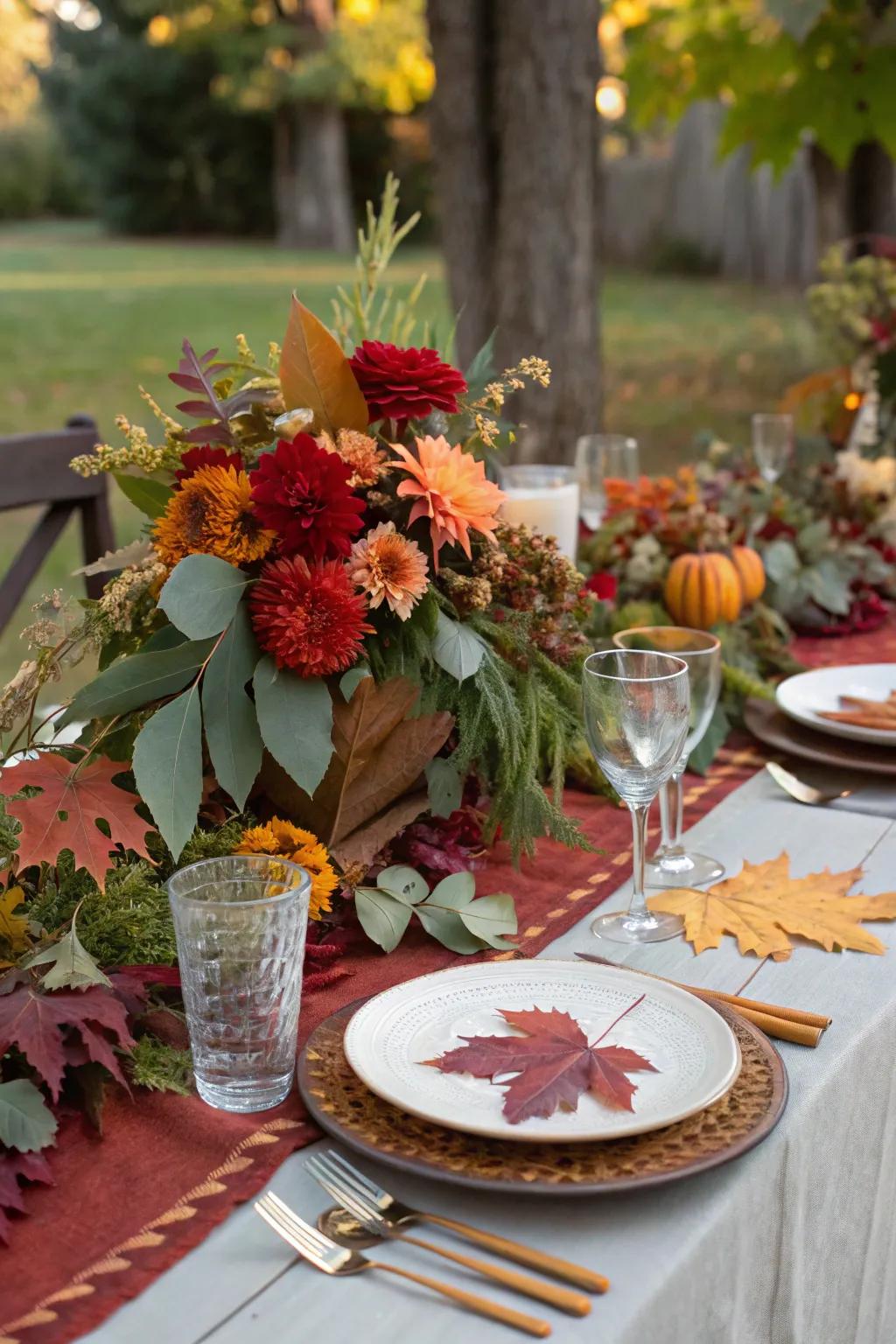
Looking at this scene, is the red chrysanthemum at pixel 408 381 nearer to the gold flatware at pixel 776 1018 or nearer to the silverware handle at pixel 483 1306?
the gold flatware at pixel 776 1018

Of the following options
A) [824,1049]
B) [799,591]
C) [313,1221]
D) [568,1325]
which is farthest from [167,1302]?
[799,591]

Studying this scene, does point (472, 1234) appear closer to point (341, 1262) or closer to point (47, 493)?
→ point (341, 1262)

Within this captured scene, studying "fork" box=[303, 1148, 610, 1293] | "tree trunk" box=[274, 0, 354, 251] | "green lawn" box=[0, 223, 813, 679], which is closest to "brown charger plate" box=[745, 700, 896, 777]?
"fork" box=[303, 1148, 610, 1293]

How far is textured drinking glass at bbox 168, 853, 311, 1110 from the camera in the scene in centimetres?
73

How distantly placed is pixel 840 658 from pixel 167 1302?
4.34 ft

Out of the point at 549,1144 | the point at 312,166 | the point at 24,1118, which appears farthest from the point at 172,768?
the point at 312,166

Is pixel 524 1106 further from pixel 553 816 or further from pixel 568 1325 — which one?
pixel 553 816

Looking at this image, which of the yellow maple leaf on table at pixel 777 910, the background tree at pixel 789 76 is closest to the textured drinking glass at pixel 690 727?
the yellow maple leaf on table at pixel 777 910

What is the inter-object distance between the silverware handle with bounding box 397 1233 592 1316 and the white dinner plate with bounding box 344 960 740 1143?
2.5 inches

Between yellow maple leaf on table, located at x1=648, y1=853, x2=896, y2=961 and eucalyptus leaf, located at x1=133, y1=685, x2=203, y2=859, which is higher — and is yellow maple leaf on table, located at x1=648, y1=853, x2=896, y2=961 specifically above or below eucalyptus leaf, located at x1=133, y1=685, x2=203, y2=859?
below

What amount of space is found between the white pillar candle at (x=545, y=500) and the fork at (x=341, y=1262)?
0.84m

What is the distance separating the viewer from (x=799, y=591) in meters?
1.86

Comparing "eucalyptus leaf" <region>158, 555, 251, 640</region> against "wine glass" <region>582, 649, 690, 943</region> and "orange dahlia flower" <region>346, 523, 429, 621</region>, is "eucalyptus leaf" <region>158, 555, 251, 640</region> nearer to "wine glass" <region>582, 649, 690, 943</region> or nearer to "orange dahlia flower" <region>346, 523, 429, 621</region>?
"orange dahlia flower" <region>346, 523, 429, 621</region>

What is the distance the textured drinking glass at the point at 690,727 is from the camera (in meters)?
1.12
